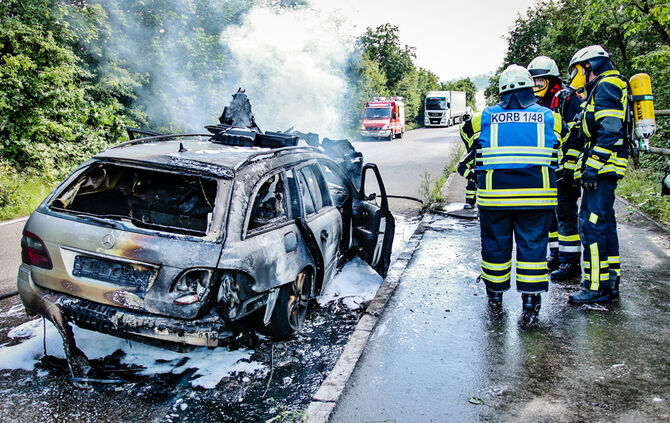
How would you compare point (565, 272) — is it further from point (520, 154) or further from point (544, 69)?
point (544, 69)

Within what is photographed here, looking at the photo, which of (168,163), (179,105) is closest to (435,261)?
(168,163)

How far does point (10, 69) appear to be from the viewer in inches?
443

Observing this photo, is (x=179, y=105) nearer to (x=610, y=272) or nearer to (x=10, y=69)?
(x=10, y=69)

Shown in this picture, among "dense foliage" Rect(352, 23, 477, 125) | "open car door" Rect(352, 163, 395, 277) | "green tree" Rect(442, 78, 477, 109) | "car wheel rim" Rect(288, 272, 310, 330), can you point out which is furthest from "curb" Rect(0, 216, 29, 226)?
"green tree" Rect(442, 78, 477, 109)

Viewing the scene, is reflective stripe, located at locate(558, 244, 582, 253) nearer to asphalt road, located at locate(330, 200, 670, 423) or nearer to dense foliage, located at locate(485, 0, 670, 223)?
asphalt road, located at locate(330, 200, 670, 423)

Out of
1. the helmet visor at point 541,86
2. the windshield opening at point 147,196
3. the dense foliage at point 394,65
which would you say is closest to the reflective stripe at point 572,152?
the helmet visor at point 541,86

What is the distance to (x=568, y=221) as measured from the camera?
5.08 metres

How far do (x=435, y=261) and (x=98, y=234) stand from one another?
158 inches

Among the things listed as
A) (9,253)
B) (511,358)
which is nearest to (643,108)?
(511,358)

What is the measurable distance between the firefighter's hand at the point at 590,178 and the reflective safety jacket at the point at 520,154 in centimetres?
39

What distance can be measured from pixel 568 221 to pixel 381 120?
25039 millimetres

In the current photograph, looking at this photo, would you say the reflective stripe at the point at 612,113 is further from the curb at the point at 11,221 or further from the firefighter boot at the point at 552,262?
the curb at the point at 11,221

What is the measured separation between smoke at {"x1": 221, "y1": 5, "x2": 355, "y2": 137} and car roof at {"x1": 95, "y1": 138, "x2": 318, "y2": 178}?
14.7 meters

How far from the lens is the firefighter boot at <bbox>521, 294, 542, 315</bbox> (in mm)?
4312
